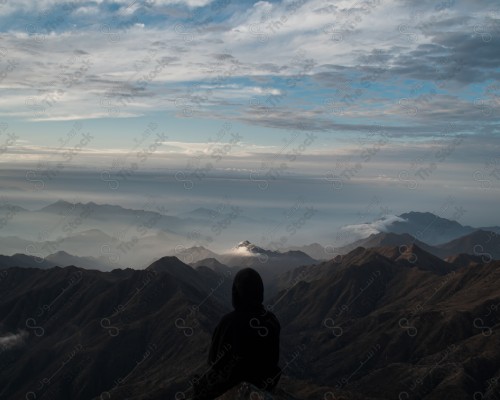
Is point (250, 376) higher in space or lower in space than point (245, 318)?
lower

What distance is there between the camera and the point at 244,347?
1623 cm

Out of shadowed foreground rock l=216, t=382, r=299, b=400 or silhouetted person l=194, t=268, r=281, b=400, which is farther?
silhouetted person l=194, t=268, r=281, b=400

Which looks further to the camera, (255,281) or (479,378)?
(479,378)

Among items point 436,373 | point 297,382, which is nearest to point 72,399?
point 297,382

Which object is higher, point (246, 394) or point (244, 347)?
point (244, 347)

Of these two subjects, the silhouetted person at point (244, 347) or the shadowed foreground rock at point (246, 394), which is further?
the silhouetted person at point (244, 347)

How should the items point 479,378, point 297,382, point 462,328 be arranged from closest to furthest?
point 297,382 → point 479,378 → point 462,328

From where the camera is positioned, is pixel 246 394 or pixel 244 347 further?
pixel 244 347

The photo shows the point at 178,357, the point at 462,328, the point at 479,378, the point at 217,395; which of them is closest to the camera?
the point at 217,395

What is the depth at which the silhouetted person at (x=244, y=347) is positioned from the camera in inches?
638

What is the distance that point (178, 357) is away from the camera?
182125 mm

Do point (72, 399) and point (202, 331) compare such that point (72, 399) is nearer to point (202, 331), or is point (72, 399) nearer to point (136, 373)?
point (136, 373)

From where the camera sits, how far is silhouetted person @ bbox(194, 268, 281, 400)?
16203 millimetres

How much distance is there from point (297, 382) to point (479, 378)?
207 ft
